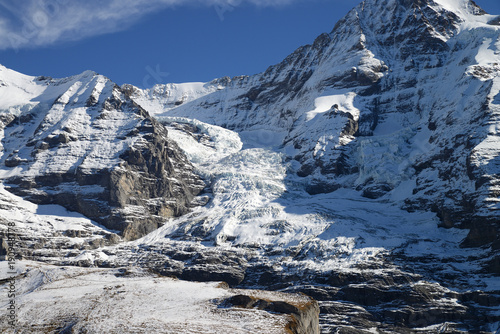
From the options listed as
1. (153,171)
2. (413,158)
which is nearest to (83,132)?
(153,171)

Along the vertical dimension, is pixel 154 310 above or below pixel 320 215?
below

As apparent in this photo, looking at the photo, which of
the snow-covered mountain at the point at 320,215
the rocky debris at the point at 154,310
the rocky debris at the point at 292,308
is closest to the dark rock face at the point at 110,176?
the snow-covered mountain at the point at 320,215

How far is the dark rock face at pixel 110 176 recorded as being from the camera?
16950 centimetres

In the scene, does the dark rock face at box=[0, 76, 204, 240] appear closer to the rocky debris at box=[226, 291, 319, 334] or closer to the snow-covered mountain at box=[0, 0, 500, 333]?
the snow-covered mountain at box=[0, 0, 500, 333]

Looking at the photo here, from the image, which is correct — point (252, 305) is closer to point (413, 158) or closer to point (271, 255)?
point (271, 255)

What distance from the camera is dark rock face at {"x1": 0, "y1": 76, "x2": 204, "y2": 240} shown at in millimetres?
169500

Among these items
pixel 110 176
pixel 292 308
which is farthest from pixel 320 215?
pixel 292 308

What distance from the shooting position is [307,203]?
6791 inches

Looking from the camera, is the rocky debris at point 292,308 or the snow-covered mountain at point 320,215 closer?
the rocky debris at point 292,308

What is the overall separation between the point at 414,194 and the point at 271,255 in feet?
156

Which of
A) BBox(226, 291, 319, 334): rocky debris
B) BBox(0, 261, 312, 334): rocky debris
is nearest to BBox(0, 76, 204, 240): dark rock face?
BBox(0, 261, 312, 334): rocky debris

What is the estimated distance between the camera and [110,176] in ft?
573

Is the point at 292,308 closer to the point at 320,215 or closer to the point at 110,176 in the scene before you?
the point at 320,215

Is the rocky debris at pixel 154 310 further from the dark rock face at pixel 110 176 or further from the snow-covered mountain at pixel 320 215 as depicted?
the dark rock face at pixel 110 176
